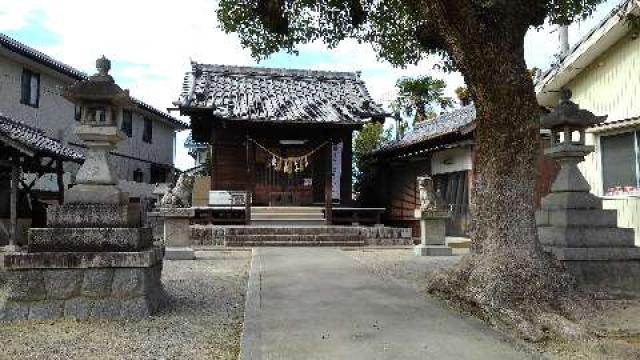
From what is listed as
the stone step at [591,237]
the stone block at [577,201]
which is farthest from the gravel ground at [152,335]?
the stone block at [577,201]

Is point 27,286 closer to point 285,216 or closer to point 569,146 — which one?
point 569,146

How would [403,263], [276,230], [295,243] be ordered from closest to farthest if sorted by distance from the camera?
[403,263] < [295,243] < [276,230]

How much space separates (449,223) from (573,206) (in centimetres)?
1167

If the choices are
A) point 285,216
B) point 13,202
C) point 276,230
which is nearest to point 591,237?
point 276,230

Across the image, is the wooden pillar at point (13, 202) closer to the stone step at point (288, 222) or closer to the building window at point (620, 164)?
the stone step at point (288, 222)

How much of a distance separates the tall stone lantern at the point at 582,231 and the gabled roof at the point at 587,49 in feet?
11.1

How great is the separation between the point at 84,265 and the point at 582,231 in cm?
701

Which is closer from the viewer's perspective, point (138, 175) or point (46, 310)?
point (46, 310)

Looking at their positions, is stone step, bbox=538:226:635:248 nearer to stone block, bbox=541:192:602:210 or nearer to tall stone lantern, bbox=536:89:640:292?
tall stone lantern, bbox=536:89:640:292

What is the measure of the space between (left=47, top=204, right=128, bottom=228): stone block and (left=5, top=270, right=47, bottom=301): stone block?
1.98 ft

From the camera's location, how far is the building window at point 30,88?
21250mm

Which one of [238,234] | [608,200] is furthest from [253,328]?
[238,234]

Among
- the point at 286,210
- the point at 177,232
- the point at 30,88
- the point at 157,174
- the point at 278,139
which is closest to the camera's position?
the point at 177,232

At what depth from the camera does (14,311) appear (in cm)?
608
